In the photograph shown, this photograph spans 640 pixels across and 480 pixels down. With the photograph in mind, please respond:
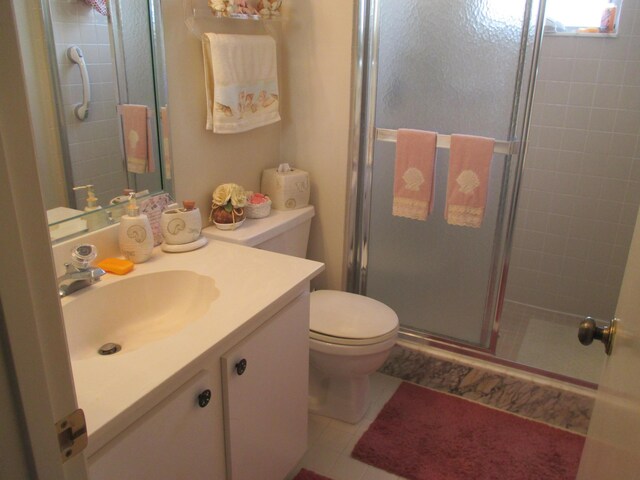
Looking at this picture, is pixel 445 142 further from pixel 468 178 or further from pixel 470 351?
pixel 470 351

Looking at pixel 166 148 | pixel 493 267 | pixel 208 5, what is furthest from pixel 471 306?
pixel 208 5

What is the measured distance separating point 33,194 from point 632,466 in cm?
80

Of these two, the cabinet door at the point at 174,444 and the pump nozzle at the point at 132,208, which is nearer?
the cabinet door at the point at 174,444

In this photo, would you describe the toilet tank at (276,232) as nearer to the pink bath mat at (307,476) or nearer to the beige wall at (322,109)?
the beige wall at (322,109)

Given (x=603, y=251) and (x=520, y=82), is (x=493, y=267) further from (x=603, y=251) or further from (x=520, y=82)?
(x=603, y=251)

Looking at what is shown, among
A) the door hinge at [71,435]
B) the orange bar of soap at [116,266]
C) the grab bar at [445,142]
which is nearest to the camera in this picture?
the door hinge at [71,435]

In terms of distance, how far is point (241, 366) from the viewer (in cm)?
137

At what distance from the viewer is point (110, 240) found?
1.69m

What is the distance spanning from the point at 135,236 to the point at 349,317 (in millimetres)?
880

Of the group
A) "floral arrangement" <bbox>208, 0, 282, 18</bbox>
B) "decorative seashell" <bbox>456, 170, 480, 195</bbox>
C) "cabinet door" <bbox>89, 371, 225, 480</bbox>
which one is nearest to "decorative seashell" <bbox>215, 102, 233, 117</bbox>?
"floral arrangement" <bbox>208, 0, 282, 18</bbox>

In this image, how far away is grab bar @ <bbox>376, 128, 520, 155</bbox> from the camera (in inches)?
81.4

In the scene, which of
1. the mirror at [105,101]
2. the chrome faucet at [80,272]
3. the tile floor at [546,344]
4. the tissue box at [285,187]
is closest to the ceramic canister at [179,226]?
the mirror at [105,101]

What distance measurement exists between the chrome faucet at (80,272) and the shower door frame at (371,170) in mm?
1203

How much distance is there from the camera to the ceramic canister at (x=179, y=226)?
1.77 meters
